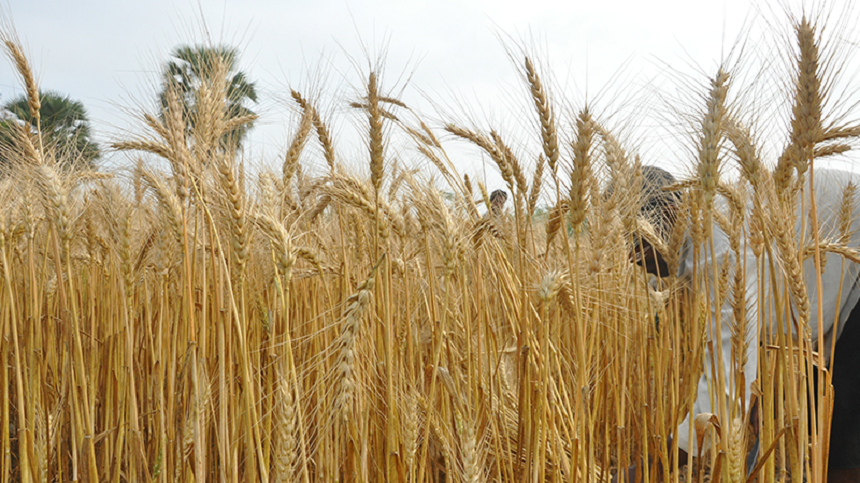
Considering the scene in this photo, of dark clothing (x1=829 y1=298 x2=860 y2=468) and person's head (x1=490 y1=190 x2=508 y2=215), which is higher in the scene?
person's head (x1=490 y1=190 x2=508 y2=215)

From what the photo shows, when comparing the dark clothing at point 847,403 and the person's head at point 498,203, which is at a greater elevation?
the person's head at point 498,203

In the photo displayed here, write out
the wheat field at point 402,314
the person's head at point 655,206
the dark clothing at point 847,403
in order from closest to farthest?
the wheat field at point 402,314
the person's head at point 655,206
the dark clothing at point 847,403

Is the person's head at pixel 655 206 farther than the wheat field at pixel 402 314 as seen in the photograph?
Yes

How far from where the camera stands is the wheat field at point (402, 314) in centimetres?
101

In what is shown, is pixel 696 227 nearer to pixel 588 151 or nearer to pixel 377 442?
pixel 588 151

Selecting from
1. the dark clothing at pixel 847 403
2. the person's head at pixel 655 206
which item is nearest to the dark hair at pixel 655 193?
the person's head at pixel 655 206

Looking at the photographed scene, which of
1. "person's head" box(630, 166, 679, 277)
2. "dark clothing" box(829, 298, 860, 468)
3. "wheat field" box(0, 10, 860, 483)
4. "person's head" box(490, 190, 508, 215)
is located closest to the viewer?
"wheat field" box(0, 10, 860, 483)

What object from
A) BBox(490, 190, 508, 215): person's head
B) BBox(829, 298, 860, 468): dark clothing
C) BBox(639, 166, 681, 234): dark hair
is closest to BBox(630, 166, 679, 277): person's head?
BBox(639, 166, 681, 234): dark hair

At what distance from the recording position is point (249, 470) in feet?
3.30

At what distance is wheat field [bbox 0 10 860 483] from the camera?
1015 mm

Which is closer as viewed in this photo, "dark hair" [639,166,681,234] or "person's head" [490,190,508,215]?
"person's head" [490,190,508,215]

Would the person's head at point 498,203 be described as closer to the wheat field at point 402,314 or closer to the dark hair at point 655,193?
the wheat field at point 402,314

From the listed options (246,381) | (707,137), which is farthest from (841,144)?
(246,381)

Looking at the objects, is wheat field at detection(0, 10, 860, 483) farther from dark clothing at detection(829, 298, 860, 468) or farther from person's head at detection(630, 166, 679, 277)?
dark clothing at detection(829, 298, 860, 468)
